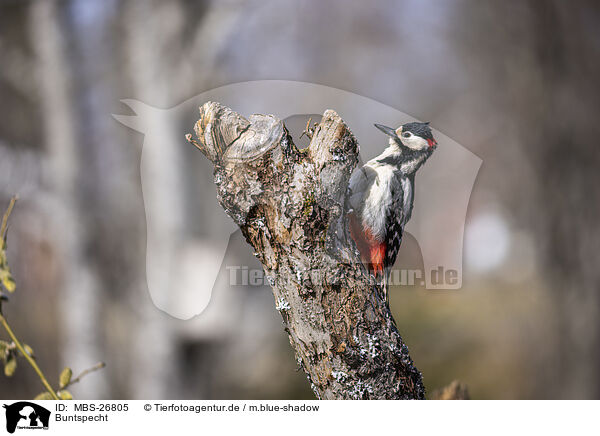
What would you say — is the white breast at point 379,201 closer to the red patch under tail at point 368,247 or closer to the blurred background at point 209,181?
the red patch under tail at point 368,247

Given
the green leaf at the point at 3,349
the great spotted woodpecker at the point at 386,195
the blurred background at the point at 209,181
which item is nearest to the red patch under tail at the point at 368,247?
the great spotted woodpecker at the point at 386,195

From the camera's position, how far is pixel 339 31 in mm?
1200

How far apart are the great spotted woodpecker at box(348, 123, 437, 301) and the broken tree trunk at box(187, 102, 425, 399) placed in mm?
68

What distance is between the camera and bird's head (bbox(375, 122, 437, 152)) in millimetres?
1113

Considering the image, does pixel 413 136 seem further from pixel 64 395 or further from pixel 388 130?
pixel 64 395

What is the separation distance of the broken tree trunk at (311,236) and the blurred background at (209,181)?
0.26 metres

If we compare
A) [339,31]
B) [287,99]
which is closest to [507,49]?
[339,31]

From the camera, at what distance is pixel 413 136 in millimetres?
1128

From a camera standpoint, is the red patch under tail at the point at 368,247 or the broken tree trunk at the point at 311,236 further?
the red patch under tail at the point at 368,247

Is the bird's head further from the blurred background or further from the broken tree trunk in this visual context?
the broken tree trunk

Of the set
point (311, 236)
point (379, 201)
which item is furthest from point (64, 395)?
point (379, 201)

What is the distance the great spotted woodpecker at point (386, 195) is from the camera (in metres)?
1.01
